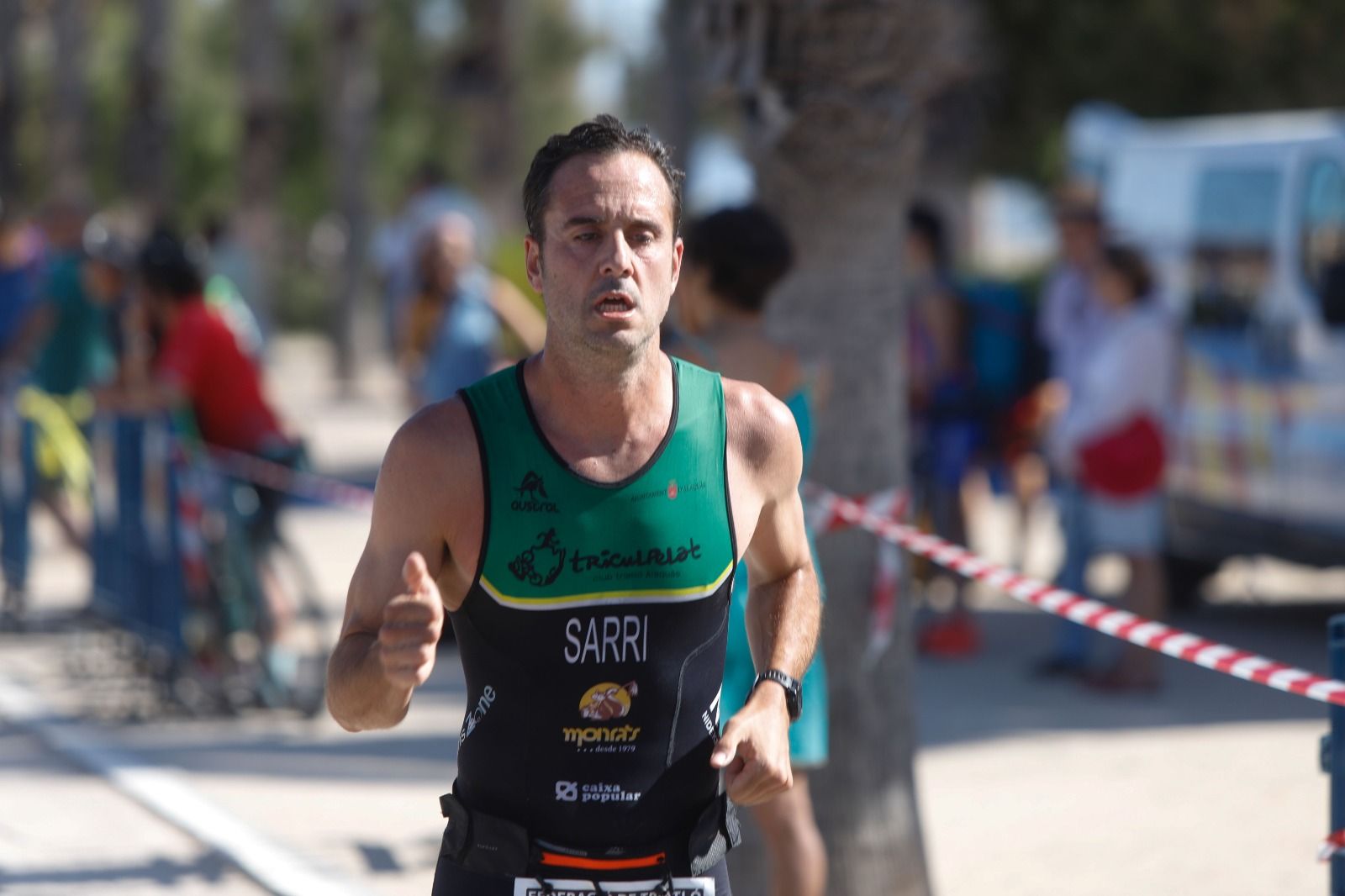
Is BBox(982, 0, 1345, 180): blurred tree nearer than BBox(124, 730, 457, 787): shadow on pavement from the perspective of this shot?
No

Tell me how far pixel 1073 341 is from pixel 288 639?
154 inches

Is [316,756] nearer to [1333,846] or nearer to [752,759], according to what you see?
[1333,846]

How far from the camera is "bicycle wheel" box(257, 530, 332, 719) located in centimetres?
834

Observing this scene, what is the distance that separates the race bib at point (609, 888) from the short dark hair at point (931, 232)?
22.8 feet

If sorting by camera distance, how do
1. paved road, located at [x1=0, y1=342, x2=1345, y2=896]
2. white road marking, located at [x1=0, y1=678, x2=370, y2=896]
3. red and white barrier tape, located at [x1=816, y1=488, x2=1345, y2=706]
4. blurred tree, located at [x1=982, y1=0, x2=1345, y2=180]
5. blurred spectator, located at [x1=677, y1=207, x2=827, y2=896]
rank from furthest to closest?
blurred tree, located at [x1=982, y1=0, x2=1345, y2=180] → paved road, located at [x1=0, y1=342, x2=1345, y2=896] → white road marking, located at [x1=0, y1=678, x2=370, y2=896] → blurred spectator, located at [x1=677, y1=207, x2=827, y2=896] → red and white barrier tape, located at [x1=816, y1=488, x2=1345, y2=706]

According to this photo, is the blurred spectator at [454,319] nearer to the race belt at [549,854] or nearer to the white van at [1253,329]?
the white van at [1253,329]

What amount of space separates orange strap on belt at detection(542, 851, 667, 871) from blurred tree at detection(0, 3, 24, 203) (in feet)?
81.3

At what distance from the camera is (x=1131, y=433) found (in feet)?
28.7

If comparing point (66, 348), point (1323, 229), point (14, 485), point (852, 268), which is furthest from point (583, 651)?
point (66, 348)

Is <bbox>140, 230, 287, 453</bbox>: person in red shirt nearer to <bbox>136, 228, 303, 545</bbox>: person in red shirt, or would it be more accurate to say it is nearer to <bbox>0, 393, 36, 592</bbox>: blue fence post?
<bbox>136, 228, 303, 545</bbox>: person in red shirt

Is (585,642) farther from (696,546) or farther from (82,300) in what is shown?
(82,300)

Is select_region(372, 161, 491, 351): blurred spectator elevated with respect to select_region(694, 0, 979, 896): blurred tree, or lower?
elevated

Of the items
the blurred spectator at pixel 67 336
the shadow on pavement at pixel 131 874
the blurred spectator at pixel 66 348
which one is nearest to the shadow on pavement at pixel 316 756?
the shadow on pavement at pixel 131 874

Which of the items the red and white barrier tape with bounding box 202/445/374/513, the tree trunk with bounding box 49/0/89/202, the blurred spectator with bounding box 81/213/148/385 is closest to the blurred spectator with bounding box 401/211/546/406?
the red and white barrier tape with bounding box 202/445/374/513
